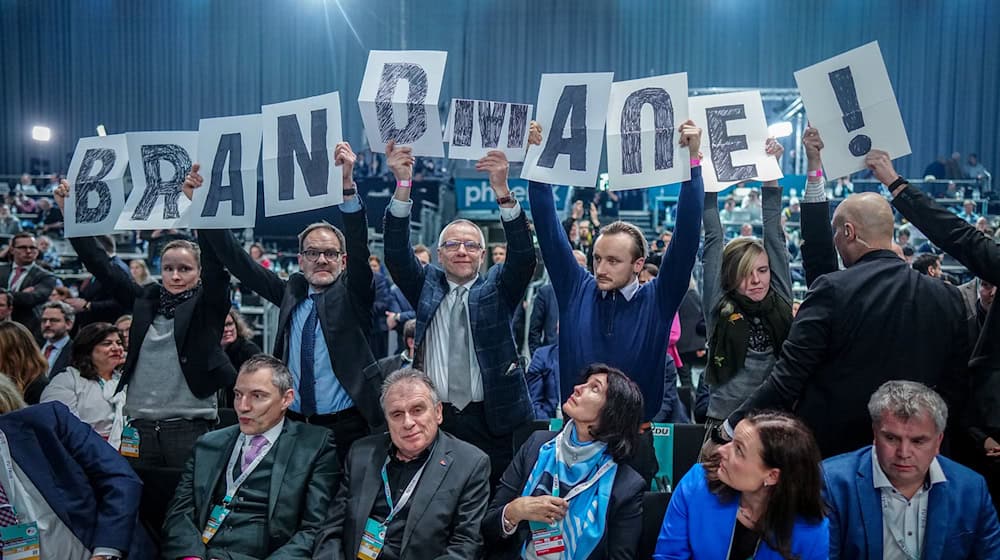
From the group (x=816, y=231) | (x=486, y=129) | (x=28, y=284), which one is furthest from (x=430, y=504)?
(x=28, y=284)

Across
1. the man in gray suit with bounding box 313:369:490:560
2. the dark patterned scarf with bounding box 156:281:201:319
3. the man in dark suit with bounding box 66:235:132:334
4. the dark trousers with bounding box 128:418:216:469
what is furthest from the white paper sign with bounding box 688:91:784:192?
the man in dark suit with bounding box 66:235:132:334

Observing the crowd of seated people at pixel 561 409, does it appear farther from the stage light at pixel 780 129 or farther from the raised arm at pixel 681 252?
the stage light at pixel 780 129

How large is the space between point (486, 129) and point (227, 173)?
1066 millimetres

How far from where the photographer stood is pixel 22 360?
3568 mm

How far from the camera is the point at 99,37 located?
17.6 meters

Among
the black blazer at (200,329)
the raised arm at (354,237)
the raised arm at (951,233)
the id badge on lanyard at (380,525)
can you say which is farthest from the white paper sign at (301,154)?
the raised arm at (951,233)

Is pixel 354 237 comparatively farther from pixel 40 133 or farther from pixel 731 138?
pixel 40 133

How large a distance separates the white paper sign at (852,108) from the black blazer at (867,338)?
1.70 feet

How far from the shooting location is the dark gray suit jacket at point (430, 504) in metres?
2.55

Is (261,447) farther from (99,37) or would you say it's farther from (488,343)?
(99,37)

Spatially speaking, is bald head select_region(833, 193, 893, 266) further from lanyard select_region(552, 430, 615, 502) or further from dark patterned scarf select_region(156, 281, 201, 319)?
dark patterned scarf select_region(156, 281, 201, 319)

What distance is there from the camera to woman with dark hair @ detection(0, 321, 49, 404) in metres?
3.52

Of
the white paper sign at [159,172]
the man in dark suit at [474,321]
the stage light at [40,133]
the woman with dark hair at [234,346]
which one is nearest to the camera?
the man in dark suit at [474,321]

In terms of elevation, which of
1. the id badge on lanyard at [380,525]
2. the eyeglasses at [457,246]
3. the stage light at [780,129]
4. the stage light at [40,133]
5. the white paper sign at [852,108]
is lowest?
the id badge on lanyard at [380,525]
